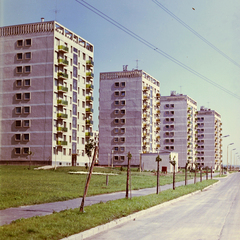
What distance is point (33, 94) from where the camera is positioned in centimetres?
7062

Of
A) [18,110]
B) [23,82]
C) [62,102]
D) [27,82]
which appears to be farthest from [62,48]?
[18,110]

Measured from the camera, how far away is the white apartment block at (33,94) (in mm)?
69875

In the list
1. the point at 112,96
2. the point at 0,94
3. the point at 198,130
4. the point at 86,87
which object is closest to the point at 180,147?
the point at 198,130

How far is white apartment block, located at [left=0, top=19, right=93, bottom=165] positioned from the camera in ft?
229

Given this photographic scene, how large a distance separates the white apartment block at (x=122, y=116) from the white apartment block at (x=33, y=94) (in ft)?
90.0

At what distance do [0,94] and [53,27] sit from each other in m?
15.6

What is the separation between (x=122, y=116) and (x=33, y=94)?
34.5 metres

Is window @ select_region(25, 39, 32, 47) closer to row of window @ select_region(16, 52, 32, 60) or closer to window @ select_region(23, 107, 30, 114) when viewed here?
row of window @ select_region(16, 52, 32, 60)

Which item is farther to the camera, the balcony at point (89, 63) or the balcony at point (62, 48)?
the balcony at point (89, 63)

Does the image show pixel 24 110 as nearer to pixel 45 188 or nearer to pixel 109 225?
pixel 45 188

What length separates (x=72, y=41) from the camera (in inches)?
3066

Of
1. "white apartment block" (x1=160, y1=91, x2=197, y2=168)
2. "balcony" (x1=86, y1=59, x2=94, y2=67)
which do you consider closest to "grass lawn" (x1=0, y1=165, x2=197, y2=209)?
"balcony" (x1=86, y1=59, x2=94, y2=67)

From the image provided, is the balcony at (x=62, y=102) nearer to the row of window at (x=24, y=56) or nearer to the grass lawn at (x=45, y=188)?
the row of window at (x=24, y=56)

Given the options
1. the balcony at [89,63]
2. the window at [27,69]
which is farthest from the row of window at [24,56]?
the balcony at [89,63]
